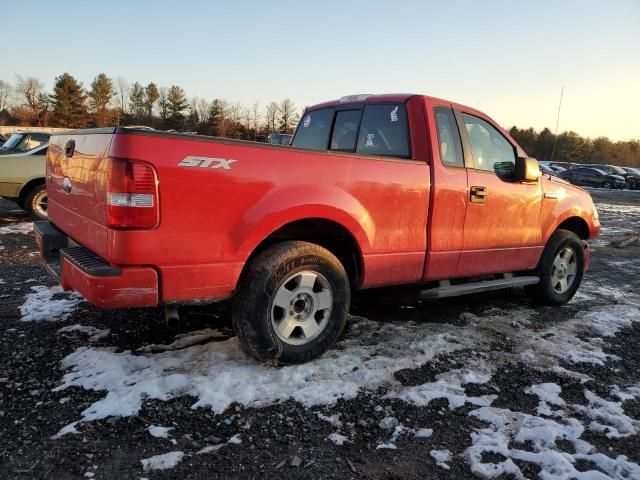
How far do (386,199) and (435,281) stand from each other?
112 cm

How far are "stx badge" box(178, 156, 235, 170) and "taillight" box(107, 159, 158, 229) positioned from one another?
0.20m

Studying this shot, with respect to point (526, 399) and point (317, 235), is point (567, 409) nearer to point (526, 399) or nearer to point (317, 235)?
point (526, 399)

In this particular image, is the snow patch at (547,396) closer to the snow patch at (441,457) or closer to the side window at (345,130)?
the snow patch at (441,457)

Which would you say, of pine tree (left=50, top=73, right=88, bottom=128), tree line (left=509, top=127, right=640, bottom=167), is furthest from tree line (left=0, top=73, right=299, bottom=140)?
tree line (left=509, top=127, right=640, bottom=167)

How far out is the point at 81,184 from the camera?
10.6 ft

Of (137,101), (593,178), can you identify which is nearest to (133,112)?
(137,101)

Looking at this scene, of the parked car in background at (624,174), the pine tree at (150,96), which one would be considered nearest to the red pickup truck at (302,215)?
the parked car in background at (624,174)

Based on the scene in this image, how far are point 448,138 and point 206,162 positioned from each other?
2.31 m

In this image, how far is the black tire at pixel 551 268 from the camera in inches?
208

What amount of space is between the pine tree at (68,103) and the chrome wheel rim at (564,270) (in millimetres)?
76916

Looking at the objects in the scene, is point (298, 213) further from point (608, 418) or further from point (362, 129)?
point (608, 418)

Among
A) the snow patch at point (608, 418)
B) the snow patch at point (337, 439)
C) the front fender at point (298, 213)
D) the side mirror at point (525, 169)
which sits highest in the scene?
the side mirror at point (525, 169)

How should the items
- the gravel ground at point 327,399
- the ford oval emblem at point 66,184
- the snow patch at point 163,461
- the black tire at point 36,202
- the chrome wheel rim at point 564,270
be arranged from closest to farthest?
the snow patch at point 163,461, the gravel ground at point 327,399, the ford oval emblem at point 66,184, the chrome wheel rim at point 564,270, the black tire at point 36,202

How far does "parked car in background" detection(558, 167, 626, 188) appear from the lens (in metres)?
36.3
